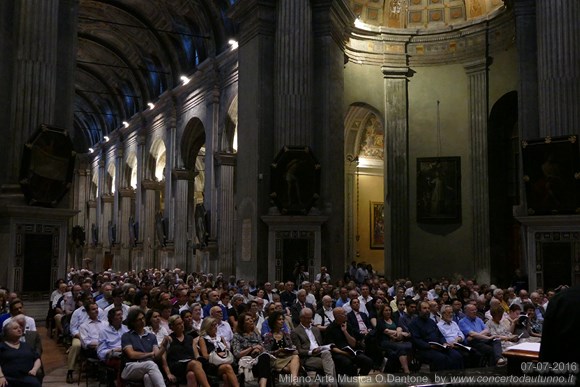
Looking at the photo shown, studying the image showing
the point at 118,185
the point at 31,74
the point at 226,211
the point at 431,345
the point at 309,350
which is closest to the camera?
the point at 309,350

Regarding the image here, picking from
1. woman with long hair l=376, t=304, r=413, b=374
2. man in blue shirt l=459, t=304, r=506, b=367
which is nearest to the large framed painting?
man in blue shirt l=459, t=304, r=506, b=367

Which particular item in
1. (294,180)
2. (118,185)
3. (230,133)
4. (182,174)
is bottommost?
(294,180)

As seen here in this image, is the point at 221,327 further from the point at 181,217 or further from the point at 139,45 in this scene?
the point at 139,45

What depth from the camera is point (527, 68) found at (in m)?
15.5

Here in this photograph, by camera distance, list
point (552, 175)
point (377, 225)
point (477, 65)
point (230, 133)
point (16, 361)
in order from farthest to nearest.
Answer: point (377, 225), point (230, 133), point (477, 65), point (552, 175), point (16, 361)

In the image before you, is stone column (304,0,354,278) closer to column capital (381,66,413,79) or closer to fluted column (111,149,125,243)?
column capital (381,66,413,79)

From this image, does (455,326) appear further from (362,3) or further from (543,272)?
(362,3)

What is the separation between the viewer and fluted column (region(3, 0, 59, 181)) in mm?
12812

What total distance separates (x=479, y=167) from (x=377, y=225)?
7.63m

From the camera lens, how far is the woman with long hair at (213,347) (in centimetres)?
684

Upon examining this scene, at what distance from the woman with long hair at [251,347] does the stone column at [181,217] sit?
1951 cm

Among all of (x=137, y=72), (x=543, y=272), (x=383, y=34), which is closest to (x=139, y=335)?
(x=543, y=272)

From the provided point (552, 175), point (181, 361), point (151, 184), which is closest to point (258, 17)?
point (552, 175)

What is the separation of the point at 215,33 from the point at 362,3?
647 centimetres
